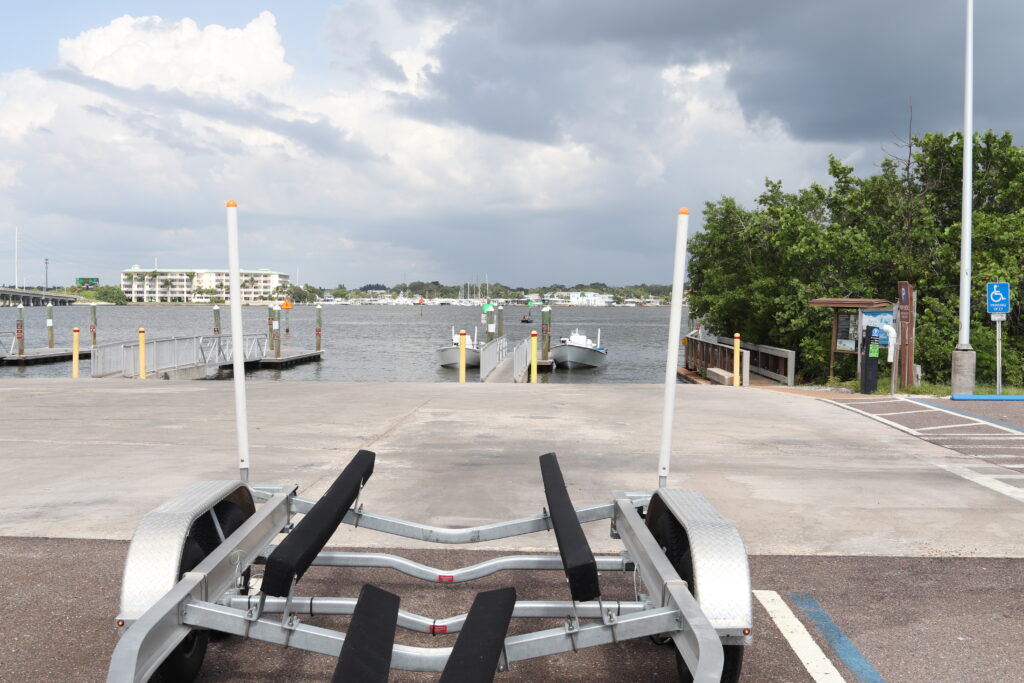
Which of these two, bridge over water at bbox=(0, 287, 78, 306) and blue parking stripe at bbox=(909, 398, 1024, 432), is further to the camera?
bridge over water at bbox=(0, 287, 78, 306)

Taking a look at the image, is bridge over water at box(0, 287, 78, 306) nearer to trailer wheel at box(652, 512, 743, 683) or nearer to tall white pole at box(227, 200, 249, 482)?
tall white pole at box(227, 200, 249, 482)

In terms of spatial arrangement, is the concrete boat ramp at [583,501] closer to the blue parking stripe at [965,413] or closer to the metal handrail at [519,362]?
the blue parking stripe at [965,413]

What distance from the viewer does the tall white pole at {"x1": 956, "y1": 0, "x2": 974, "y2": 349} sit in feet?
53.9

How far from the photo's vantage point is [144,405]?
13.6 metres

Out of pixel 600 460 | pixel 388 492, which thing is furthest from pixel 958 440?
pixel 388 492

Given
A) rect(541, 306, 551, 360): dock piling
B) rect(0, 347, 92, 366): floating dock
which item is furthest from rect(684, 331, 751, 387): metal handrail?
rect(0, 347, 92, 366): floating dock

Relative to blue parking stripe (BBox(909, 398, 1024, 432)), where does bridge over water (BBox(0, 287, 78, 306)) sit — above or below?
above

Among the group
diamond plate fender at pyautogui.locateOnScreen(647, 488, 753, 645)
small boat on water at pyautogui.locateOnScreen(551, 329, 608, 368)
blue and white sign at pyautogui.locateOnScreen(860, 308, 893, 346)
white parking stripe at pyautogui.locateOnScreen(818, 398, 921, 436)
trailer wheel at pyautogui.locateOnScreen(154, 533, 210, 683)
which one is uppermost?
blue and white sign at pyautogui.locateOnScreen(860, 308, 893, 346)

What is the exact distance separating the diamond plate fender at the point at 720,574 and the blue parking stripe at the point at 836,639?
0.99 metres

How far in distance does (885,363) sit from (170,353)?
24.2 metres

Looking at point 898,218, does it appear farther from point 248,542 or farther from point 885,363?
point 248,542

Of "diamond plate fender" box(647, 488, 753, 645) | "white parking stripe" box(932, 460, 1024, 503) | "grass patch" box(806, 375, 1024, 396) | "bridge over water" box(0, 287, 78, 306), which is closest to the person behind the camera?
"diamond plate fender" box(647, 488, 753, 645)

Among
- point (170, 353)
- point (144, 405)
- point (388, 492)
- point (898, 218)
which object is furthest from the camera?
point (170, 353)

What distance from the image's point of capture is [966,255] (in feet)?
54.1
